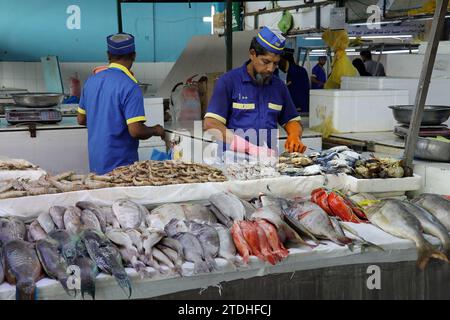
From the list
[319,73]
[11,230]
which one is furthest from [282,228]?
[319,73]

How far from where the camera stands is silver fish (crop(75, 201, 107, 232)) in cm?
289

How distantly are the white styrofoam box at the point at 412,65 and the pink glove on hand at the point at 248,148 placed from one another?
9.58 ft

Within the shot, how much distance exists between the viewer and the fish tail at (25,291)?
231cm

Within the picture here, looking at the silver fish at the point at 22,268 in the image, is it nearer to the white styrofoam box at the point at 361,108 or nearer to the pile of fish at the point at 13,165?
the pile of fish at the point at 13,165

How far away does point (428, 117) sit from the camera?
4652 mm

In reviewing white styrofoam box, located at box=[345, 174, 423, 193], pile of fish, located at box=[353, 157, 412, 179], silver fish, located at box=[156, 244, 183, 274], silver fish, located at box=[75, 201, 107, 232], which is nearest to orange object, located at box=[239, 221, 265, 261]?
silver fish, located at box=[156, 244, 183, 274]

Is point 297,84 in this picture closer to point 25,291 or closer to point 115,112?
point 115,112

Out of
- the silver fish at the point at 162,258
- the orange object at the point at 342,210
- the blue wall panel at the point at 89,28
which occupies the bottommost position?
the silver fish at the point at 162,258

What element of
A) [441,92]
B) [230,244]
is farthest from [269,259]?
[441,92]

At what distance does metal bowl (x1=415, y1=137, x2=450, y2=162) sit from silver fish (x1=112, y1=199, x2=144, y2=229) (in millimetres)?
2130

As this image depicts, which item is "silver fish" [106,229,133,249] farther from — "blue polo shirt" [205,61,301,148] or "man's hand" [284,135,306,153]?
"man's hand" [284,135,306,153]

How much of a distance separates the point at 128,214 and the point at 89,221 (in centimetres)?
20

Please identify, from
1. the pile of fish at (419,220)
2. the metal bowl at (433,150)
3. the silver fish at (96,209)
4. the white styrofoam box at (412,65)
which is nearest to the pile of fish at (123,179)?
the silver fish at (96,209)

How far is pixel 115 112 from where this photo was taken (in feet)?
15.0
